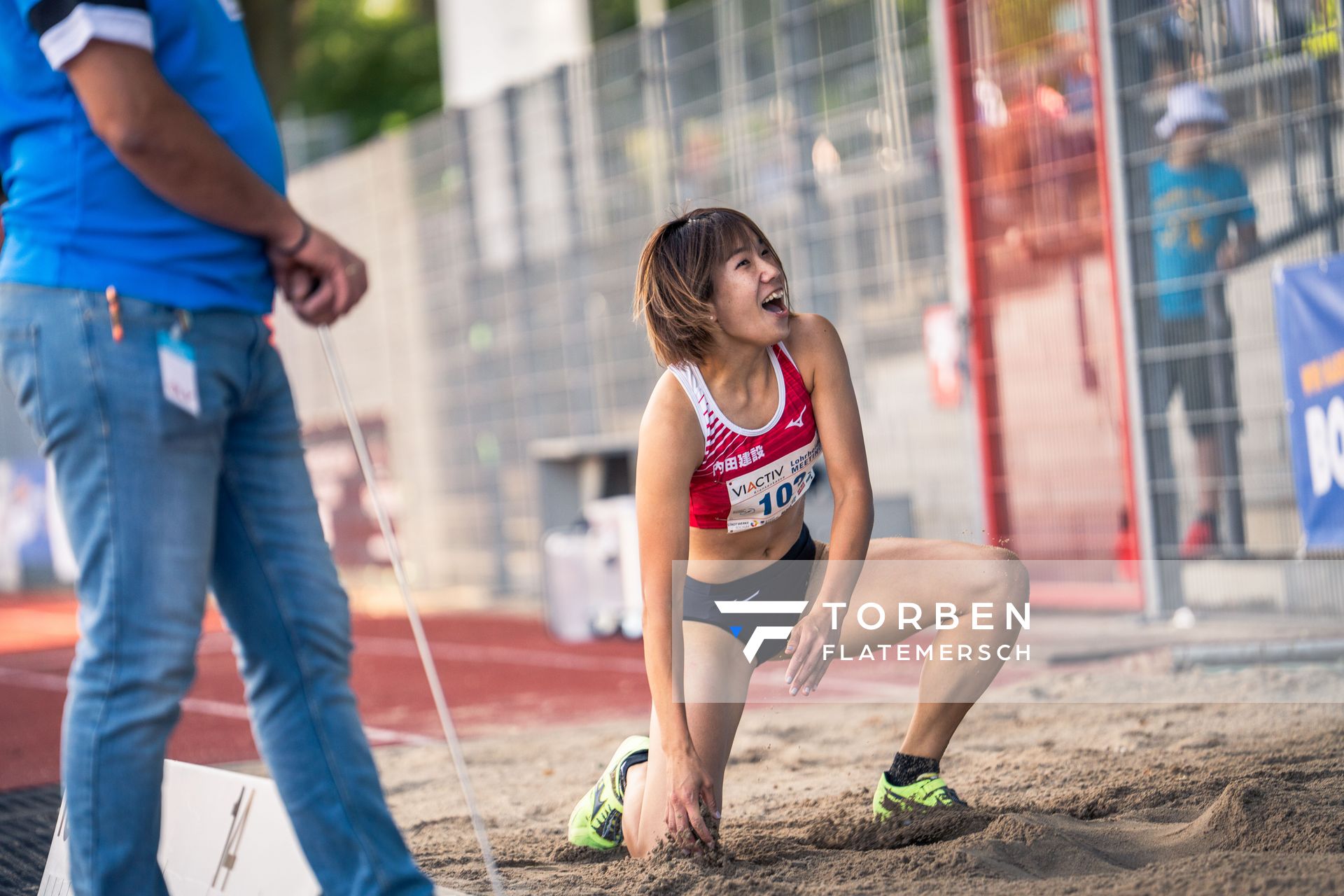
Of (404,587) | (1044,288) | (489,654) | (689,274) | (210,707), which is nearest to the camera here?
(404,587)

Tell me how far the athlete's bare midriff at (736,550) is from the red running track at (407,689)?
8.89ft

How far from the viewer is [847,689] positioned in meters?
5.88

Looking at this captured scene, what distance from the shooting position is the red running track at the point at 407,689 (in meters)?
6.00

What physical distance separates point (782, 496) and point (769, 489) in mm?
47

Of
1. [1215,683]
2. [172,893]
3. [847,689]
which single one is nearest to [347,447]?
[847,689]

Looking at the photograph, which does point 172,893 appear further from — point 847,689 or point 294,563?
point 847,689

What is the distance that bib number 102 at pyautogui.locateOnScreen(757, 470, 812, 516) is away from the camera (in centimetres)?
324

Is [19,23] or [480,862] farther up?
[19,23]

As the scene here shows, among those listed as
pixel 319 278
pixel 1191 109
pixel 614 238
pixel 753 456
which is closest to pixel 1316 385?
pixel 1191 109

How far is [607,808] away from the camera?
332 centimetres

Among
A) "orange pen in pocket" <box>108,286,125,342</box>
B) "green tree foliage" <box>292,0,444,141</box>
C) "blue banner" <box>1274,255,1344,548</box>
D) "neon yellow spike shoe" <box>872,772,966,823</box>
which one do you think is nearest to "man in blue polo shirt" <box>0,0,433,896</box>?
"orange pen in pocket" <box>108,286,125,342</box>

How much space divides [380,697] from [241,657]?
5.13 meters

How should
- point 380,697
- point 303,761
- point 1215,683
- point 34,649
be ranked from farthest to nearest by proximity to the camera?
point 34,649 → point 380,697 → point 1215,683 → point 303,761

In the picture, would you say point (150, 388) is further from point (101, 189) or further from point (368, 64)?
point (368, 64)
